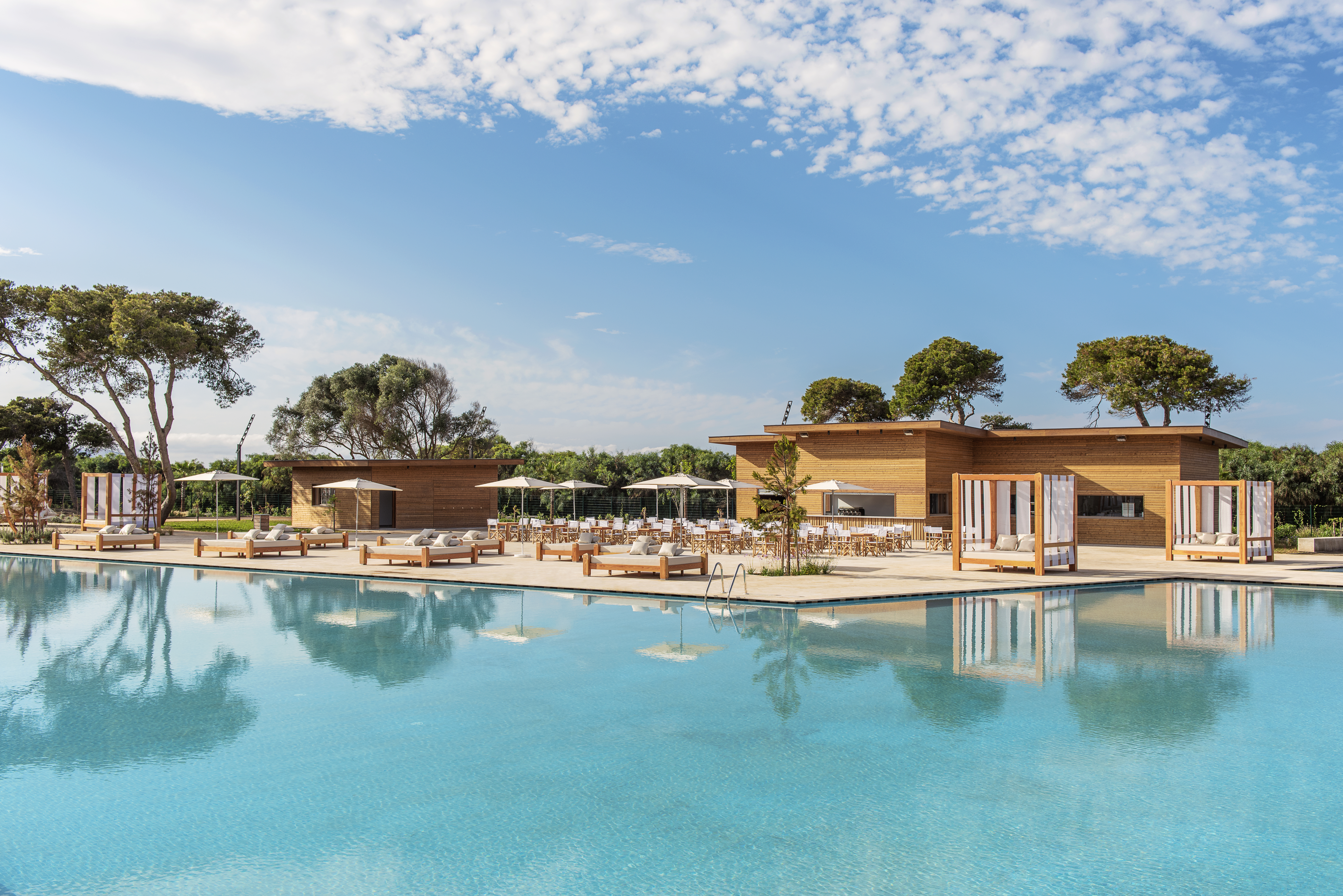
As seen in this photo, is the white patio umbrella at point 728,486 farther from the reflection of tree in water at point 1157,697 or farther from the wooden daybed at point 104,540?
the reflection of tree in water at point 1157,697

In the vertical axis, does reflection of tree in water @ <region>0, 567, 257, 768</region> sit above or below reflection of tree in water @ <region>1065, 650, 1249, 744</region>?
below

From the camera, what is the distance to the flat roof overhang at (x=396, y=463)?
1225 inches

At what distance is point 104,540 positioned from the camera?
21984 mm

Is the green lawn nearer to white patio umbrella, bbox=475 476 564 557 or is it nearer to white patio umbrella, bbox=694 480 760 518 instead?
white patio umbrella, bbox=475 476 564 557

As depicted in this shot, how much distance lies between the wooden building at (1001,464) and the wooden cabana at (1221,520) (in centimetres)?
280

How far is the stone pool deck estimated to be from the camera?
13.5m

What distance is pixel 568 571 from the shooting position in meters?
16.6

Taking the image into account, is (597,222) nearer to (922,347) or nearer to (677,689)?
(677,689)

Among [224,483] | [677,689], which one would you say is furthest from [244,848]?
[224,483]

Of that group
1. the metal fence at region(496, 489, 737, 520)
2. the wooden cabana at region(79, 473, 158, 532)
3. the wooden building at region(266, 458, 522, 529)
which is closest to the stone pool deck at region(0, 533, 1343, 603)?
the wooden cabana at region(79, 473, 158, 532)

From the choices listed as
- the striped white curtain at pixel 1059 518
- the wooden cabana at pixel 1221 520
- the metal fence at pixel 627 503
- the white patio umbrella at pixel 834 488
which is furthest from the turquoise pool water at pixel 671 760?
the metal fence at pixel 627 503

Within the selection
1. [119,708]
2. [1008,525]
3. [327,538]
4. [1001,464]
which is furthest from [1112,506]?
[119,708]

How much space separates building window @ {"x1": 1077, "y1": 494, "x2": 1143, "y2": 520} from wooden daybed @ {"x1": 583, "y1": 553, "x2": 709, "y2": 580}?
44.4 feet

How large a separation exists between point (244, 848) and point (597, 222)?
2349 cm
